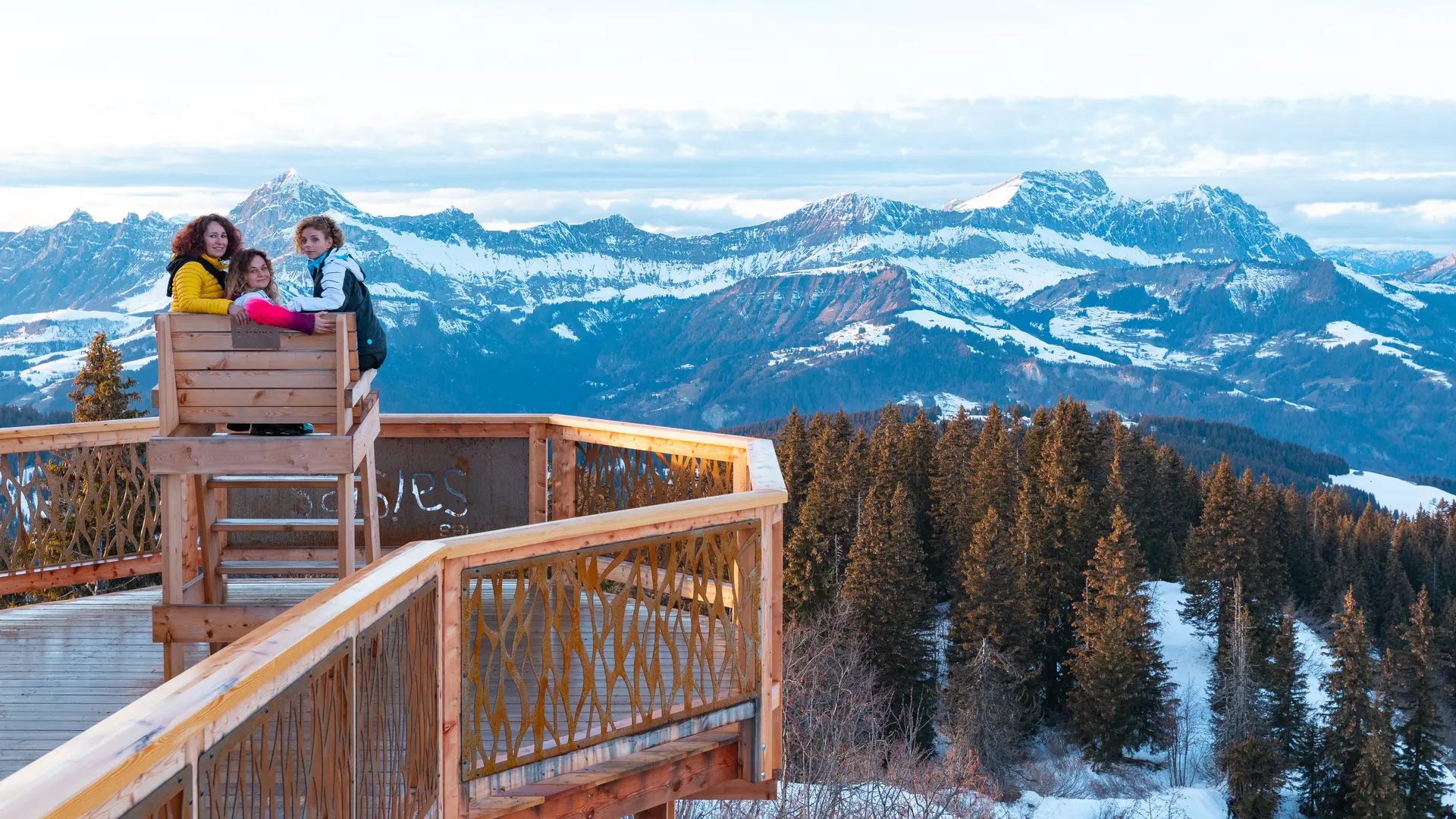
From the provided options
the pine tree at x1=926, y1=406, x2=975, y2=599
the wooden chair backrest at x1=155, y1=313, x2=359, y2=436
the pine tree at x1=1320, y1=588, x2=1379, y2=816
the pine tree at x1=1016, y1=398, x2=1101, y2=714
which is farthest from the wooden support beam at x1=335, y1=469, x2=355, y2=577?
the pine tree at x1=926, y1=406, x2=975, y2=599

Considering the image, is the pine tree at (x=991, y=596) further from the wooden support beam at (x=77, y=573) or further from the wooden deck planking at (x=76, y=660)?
the wooden deck planking at (x=76, y=660)

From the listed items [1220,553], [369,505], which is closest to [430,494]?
[369,505]

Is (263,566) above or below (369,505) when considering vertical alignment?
below

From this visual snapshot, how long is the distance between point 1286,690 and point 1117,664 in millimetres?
10392

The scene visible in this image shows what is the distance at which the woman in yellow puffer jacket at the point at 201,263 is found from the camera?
5.66 m

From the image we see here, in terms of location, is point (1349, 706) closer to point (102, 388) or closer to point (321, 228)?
point (102, 388)

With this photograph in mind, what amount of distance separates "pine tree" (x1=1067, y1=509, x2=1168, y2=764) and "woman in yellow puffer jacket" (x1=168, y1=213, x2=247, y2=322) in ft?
141

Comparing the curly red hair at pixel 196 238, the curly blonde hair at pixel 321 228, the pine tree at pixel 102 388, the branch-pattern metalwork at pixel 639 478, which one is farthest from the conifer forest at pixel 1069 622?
the curly red hair at pixel 196 238

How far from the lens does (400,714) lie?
12.4 ft

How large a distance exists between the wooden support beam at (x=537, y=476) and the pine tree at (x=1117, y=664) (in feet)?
132

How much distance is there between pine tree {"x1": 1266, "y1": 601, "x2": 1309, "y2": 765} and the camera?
161ft

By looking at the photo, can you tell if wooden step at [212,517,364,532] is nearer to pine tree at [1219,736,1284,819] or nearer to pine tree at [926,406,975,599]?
pine tree at [1219,736,1284,819]

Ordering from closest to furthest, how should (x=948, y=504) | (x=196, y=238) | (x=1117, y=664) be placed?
(x=196, y=238), (x=1117, y=664), (x=948, y=504)

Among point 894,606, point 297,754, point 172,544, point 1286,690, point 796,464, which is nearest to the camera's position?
point 297,754
